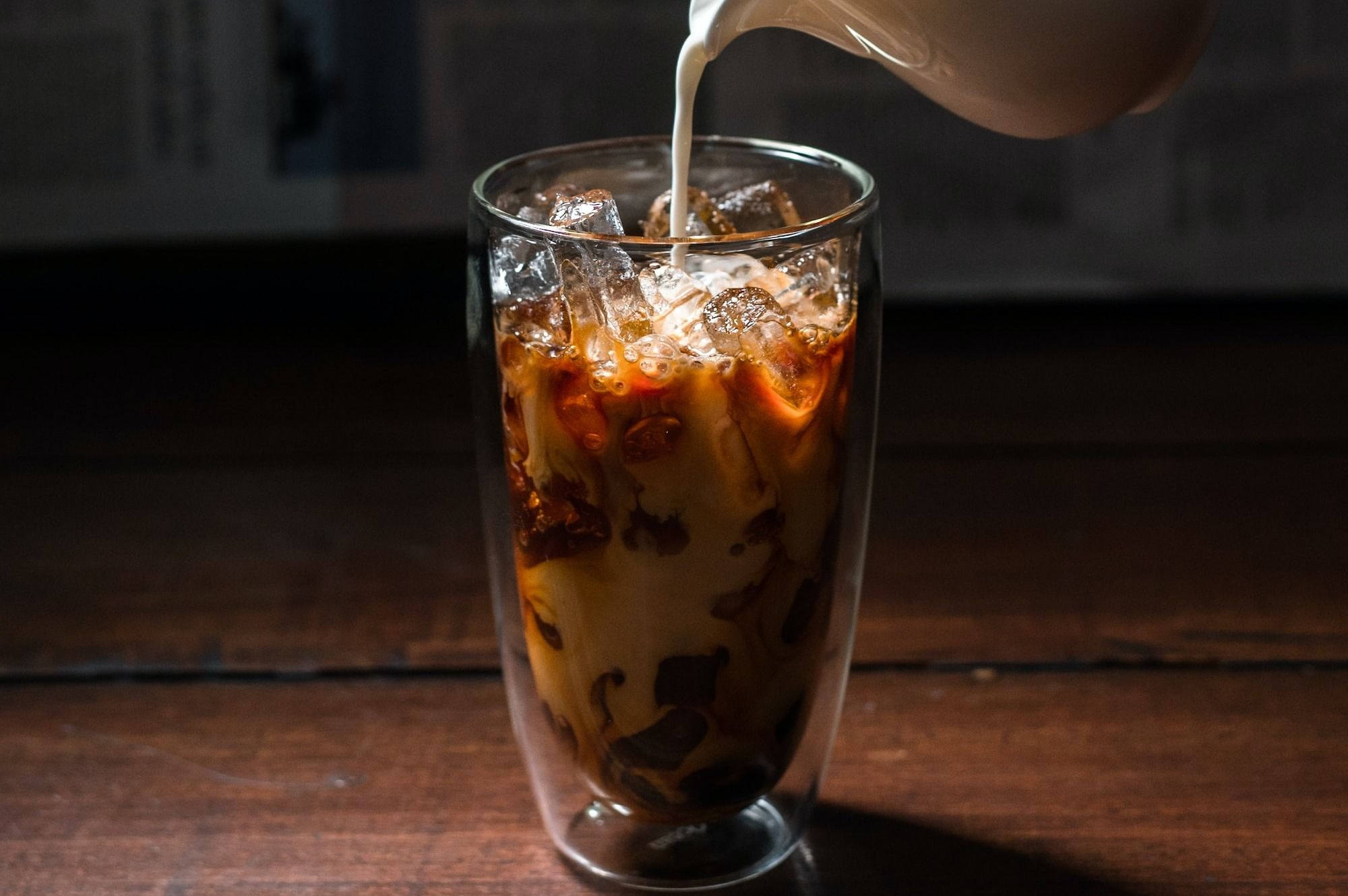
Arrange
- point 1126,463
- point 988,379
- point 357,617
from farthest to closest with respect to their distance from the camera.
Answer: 1. point 988,379
2. point 1126,463
3. point 357,617

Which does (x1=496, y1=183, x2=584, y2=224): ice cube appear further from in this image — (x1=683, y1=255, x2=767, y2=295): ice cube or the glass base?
the glass base

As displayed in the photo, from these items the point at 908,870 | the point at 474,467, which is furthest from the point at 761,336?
the point at 474,467

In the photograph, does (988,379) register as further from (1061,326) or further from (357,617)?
(357,617)

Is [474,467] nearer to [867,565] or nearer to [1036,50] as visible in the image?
[867,565]

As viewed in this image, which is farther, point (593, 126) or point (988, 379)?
point (593, 126)

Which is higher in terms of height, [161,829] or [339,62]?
[339,62]

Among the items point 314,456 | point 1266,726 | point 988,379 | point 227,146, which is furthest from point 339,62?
point 1266,726
